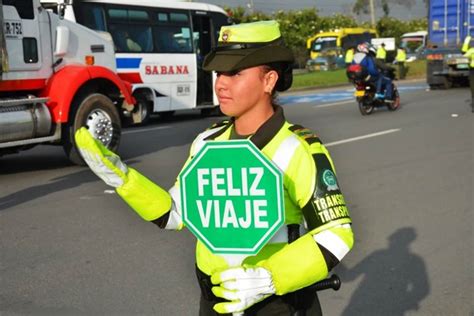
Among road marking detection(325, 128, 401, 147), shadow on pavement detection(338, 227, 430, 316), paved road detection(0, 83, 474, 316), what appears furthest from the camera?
road marking detection(325, 128, 401, 147)

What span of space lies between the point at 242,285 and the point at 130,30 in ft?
48.7

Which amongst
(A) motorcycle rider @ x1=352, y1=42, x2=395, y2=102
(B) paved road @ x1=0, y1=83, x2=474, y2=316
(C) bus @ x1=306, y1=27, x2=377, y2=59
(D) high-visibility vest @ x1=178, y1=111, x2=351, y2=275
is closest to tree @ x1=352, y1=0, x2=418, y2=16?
(C) bus @ x1=306, y1=27, x2=377, y2=59

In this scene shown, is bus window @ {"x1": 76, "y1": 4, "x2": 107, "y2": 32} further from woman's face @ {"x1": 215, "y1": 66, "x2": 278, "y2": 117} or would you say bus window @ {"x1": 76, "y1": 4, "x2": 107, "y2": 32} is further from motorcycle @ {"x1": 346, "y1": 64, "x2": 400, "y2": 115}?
woman's face @ {"x1": 215, "y1": 66, "x2": 278, "y2": 117}

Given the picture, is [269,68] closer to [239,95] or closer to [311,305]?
[239,95]

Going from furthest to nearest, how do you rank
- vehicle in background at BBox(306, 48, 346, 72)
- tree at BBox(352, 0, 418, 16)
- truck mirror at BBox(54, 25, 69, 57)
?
1. tree at BBox(352, 0, 418, 16)
2. vehicle in background at BBox(306, 48, 346, 72)
3. truck mirror at BBox(54, 25, 69, 57)

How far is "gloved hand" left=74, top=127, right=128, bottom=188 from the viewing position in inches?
85.4

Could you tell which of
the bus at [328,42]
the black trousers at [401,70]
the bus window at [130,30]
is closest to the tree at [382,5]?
the bus at [328,42]

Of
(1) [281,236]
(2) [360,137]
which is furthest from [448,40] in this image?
(1) [281,236]

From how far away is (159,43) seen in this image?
16.9 meters

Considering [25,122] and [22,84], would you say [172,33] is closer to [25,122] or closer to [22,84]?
[22,84]

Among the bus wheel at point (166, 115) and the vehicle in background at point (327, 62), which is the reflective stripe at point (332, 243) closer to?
the bus wheel at point (166, 115)

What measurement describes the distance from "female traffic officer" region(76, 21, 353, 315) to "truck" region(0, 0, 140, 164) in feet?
24.0

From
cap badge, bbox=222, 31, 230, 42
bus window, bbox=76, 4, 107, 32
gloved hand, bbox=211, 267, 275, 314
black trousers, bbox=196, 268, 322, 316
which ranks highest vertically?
bus window, bbox=76, 4, 107, 32

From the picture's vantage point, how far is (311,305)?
2402mm
